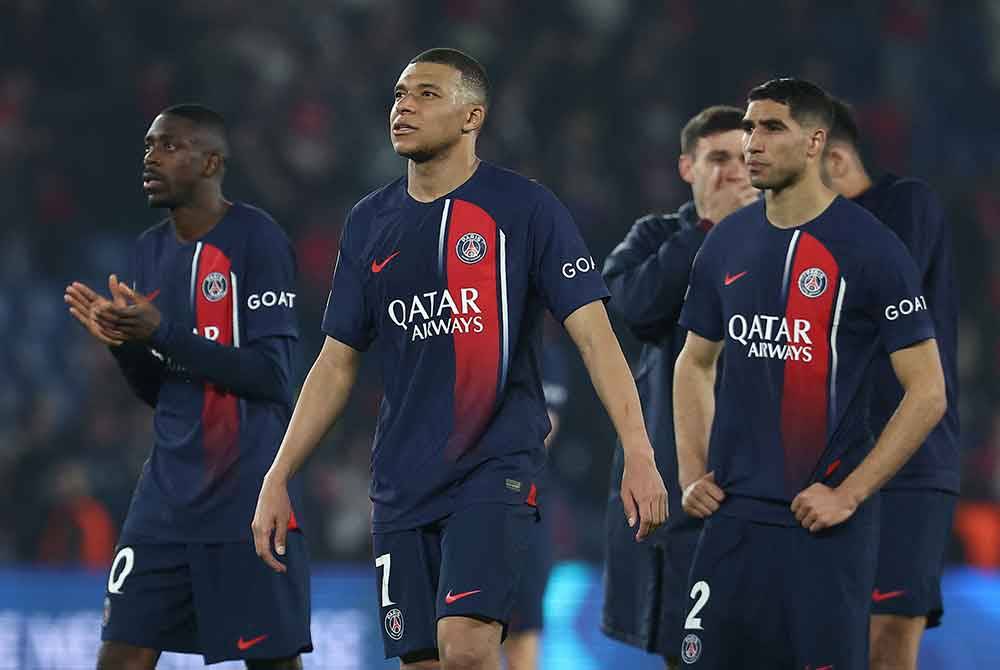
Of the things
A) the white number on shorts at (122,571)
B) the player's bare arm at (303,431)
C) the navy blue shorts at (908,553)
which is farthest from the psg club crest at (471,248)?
the navy blue shorts at (908,553)

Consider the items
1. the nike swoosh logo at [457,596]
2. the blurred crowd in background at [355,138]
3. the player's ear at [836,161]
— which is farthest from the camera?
the blurred crowd in background at [355,138]

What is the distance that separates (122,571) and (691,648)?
6.24 ft

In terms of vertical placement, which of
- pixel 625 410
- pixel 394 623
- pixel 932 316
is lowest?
pixel 394 623

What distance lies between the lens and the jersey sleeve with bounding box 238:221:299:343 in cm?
583

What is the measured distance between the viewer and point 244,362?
5.68 m

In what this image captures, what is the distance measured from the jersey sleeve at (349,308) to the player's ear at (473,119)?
42 centimetres

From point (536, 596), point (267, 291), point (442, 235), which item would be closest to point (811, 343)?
point (442, 235)

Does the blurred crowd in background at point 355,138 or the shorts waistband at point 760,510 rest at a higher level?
the blurred crowd in background at point 355,138

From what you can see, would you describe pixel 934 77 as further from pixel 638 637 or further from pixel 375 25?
pixel 638 637

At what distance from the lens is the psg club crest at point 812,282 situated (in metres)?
5.05

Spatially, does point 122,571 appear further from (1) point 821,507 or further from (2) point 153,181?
(1) point 821,507

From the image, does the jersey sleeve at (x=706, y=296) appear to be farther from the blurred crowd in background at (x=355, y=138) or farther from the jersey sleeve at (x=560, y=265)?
the blurred crowd in background at (x=355, y=138)

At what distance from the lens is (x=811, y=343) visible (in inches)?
198

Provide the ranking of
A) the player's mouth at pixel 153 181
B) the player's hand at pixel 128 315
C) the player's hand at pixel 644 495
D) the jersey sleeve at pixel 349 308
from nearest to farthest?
the player's hand at pixel 644 495, the jersey sleeve at pixel 349 308, the player's hand at pixel 128 315, the player's mouth at pixel 153 181
